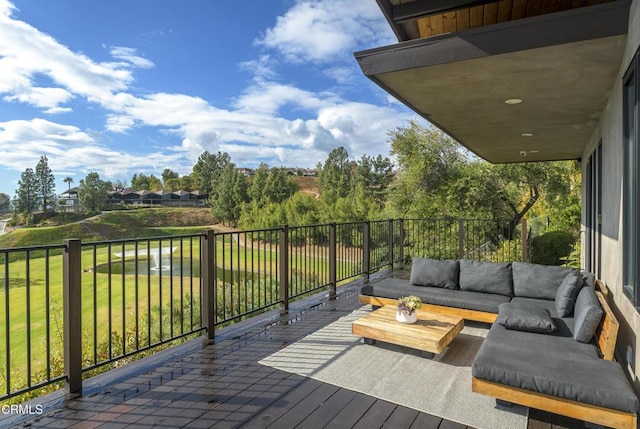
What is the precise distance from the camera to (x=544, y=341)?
293 cm

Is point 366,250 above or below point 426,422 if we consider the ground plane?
above

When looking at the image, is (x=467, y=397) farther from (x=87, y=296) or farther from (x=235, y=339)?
(x=87, y=296)

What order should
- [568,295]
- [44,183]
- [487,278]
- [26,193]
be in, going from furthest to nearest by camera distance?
[44,183], [26,193], [487,278], [568,295]

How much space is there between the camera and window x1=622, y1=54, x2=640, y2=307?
93.1 inches

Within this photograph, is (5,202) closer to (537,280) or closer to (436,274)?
(436,274)

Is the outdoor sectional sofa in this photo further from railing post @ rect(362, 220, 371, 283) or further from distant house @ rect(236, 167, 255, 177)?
distant house @ rect(236, 167, 255, 177)

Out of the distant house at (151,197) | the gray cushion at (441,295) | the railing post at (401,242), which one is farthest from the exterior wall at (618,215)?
the distant house at (151,197)

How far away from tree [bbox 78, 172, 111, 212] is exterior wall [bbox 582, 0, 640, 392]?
51.2m

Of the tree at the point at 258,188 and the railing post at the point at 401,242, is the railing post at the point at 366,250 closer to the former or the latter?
the railing post at the point at 401,242

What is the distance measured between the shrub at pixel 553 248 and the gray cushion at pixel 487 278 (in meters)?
7.00

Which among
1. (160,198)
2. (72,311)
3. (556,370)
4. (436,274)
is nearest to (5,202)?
(160,198)

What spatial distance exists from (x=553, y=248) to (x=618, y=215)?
8.53 meters

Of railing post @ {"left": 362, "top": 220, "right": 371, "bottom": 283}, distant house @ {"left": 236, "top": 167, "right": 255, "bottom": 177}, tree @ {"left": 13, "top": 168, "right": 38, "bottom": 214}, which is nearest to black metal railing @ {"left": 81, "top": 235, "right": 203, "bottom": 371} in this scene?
railing post @ {"left": 362, "top": 220, "right": 371, "bottom": 283}

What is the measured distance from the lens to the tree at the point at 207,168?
170ft
